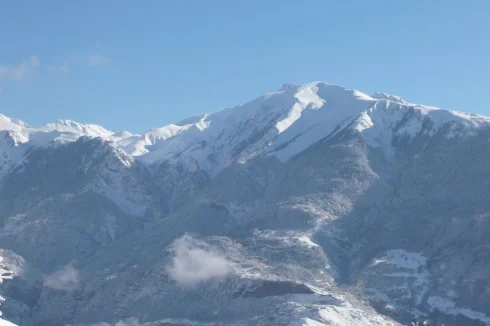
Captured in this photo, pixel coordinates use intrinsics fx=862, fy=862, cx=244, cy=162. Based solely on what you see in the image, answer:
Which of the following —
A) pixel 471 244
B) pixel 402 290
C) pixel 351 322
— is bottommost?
pixel 351 322

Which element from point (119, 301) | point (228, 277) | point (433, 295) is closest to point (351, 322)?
point (433, 295)

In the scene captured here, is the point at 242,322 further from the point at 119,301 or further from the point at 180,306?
the point at 119,301

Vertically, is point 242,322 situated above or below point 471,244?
below

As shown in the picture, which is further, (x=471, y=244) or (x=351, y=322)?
(x=471, y=244)

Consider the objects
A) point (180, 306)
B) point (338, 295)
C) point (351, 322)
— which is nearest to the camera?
point (351, 322)

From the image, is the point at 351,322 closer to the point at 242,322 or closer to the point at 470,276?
the point at 242,322

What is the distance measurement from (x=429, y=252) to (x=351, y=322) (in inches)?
1728

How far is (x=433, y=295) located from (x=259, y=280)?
122 ft

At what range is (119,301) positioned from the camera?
19812 cm

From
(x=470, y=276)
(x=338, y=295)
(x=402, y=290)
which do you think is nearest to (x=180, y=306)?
(x=338, y=295)

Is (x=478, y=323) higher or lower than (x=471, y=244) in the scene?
lower

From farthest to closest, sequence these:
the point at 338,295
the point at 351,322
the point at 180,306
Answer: the point at 180,306
the point at 338,295
the point at 351,322

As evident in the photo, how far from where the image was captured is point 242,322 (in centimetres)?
16875

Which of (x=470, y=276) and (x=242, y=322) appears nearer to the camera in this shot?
(x=242, y=322)
